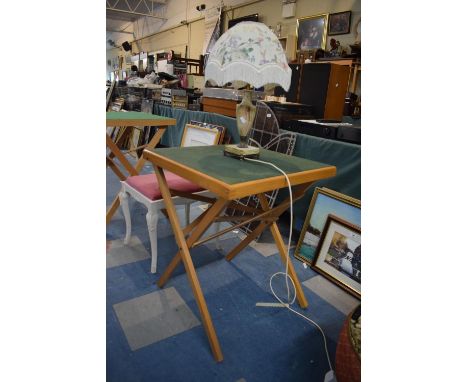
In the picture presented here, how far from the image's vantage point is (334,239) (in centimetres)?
183

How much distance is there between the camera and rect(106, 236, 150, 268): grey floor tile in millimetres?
1847

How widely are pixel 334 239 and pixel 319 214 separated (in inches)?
7.8

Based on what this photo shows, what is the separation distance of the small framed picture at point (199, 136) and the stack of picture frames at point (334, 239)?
4.45 feet

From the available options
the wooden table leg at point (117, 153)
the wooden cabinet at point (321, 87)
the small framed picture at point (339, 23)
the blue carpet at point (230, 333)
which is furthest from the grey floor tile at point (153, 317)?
the small framed picture at point (339, 23)

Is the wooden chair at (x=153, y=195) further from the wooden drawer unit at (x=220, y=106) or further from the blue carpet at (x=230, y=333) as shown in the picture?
the wooden drawer unit at (x=220, y=106)

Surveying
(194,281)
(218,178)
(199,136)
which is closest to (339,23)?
(199,136)

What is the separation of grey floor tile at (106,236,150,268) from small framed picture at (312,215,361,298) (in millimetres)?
1110

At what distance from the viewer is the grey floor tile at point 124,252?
1.85 m

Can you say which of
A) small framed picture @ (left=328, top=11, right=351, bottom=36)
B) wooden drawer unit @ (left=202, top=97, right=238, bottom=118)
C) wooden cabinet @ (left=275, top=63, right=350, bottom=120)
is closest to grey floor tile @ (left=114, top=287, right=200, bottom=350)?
wooden cabinet @ (left=275, top=63, right=350, bottom=120)

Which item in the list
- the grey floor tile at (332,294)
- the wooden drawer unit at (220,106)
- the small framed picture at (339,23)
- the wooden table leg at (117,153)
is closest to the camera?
the grey floor tile at (332,294)

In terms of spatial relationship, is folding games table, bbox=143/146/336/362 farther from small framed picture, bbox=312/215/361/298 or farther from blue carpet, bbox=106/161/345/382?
small framed picture, bbox=312/215/361/298

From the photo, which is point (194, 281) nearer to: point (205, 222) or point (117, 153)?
point (205, 222)
